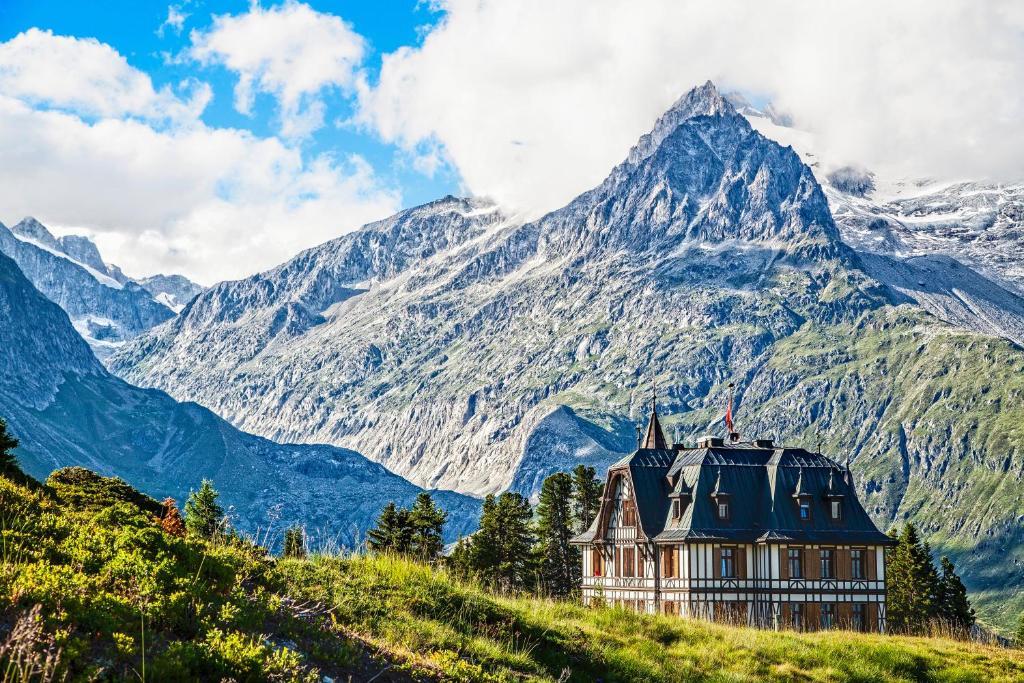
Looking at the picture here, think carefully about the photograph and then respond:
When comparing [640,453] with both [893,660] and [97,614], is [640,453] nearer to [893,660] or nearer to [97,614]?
[893,660]

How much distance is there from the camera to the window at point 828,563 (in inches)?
2940

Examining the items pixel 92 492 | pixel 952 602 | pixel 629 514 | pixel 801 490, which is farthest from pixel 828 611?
pixel 92 492

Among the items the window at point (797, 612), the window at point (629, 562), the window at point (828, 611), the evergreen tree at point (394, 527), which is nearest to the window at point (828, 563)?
the window at point (828, 611)

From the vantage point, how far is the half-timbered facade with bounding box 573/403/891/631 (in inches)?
2906

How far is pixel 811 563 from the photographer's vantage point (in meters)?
74.4

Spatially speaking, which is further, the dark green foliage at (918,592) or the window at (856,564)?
the dark green foliage at (918,592)

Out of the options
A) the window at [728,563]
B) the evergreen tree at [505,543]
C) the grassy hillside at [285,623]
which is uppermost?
the evergreen tree at [505,543]

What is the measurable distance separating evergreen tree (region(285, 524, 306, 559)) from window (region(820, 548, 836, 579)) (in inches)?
2087

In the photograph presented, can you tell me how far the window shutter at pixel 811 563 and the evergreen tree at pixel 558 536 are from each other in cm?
2767

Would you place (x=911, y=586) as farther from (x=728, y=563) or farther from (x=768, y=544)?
(x=768, y=544)

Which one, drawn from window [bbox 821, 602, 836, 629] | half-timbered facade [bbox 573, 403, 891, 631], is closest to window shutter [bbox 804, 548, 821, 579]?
half-timbered facade [bbox 573, 403, 891, 631]

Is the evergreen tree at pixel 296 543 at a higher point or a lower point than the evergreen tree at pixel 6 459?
lower

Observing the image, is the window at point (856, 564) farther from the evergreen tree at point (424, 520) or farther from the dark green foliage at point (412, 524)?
the evergreen tree at point (424, 520)

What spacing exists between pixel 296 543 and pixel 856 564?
5554cm
